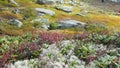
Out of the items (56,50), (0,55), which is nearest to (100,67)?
(56,50)

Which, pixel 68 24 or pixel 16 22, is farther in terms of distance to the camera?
pixel 68 24

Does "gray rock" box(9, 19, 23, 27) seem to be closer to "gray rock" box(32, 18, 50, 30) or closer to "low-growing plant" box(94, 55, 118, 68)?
"gray rock" box(32, 18, 50, 30)

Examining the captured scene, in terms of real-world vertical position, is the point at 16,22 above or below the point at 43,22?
above

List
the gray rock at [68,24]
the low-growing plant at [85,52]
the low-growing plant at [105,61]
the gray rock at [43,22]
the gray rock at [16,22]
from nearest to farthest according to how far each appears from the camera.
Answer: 1. the low-growing plant at [105,61]
2. the low-growing plant at [85,52]
3. the gray rock at [16,22]
4. the gray rock at [43,22]
5. the gray rock at [68,24]

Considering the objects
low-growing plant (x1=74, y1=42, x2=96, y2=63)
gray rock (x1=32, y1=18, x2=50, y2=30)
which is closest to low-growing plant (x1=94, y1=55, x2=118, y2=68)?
low-growing plant (x1=74, y1=42, x2=96, y2=63)

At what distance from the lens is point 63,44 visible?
17.6 metres

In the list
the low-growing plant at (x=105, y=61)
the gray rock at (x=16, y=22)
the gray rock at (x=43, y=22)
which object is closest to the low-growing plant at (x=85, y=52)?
the low-growing plant at (x=105, y=61)

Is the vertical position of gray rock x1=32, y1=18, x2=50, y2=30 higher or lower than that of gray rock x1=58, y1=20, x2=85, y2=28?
higher

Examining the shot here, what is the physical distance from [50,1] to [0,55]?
39579mm

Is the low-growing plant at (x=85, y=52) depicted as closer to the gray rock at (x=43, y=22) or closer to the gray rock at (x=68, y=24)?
the gray rock at (x=43, y=22)

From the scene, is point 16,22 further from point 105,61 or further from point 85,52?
point 105,61

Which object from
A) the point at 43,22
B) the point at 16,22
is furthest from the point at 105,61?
the point at 43,22

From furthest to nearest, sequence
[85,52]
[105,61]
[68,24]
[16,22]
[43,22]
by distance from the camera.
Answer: [68,24]
[43,22]
[16,22]
[85,52]
[105,61]

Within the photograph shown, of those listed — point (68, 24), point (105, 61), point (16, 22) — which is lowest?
point (68, 24)
